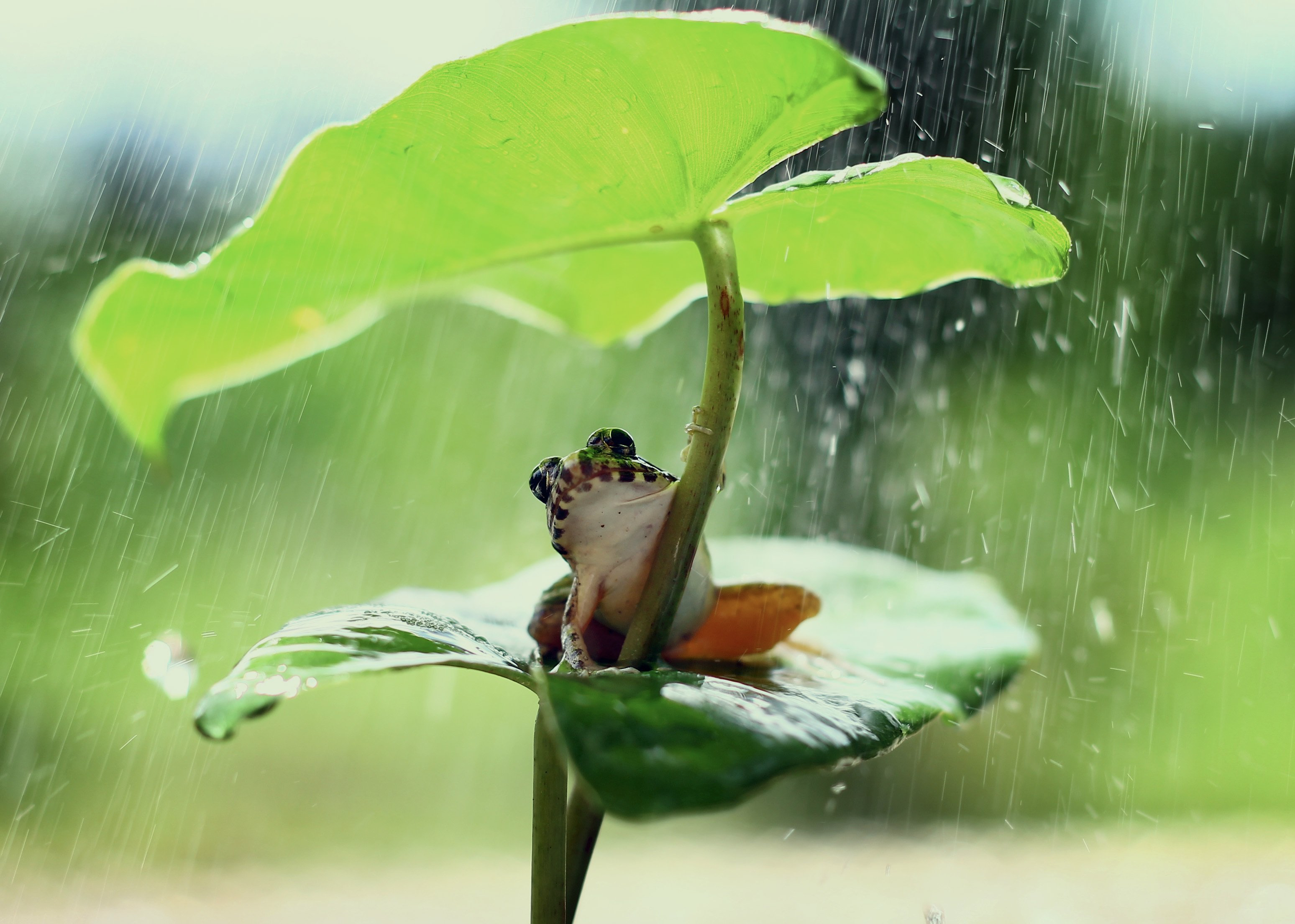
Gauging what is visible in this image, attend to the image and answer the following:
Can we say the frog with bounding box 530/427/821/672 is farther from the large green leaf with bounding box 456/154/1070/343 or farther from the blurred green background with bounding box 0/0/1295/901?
the blurred green background with bounding box 0/0/1295/901

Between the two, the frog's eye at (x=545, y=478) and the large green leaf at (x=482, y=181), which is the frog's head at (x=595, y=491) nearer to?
the frog's eye at (x=545, y=478)

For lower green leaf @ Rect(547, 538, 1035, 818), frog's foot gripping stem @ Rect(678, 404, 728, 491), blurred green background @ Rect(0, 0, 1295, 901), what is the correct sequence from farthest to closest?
blurred green background @ Rect(0, 0, 1295, 901)
frog's foot gripping stem @ Rect(678, 404, 728, 491)
lower green leaf @ Rect(547, 538, 1035, 818)

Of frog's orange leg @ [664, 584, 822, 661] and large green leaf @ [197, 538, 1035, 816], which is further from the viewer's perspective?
frog's orange leg @ [664, 584, 822, 661]

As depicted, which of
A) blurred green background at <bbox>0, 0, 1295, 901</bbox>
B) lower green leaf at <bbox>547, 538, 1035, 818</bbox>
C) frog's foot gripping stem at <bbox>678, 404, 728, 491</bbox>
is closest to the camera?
lower green leaf at <bbox>547, 538, 1035, 818</bbox>

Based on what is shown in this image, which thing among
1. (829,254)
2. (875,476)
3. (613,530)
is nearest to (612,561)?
(613,530)

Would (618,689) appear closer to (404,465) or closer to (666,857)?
(666,857)

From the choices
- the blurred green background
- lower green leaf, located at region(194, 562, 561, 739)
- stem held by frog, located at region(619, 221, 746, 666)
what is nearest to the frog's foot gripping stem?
stem held by frog, located at region(619, 221, 746, 666)
